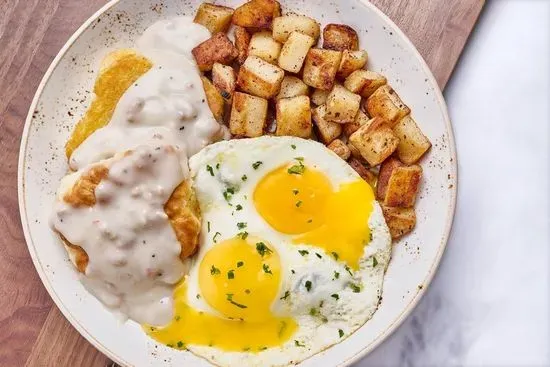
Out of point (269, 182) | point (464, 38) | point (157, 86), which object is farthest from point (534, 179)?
point (157, 86)

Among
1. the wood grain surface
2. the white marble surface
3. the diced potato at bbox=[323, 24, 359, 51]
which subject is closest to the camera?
the white marble surface

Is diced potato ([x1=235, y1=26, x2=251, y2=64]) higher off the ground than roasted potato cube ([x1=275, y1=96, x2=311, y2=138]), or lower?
higher

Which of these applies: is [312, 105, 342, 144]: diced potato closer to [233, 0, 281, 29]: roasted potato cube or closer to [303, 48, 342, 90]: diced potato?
[303, 48, 342, 90]: diced potato

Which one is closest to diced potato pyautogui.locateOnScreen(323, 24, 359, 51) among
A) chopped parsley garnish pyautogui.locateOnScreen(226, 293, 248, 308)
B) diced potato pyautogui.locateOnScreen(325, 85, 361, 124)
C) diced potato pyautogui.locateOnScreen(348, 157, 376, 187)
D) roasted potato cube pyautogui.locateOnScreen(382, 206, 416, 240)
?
diced potato pyautogui.locateOnScreen(325, 85, 361, 124)

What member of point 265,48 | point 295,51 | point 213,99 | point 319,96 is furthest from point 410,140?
point 213,99

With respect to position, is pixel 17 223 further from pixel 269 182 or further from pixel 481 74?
pixel 481 74
